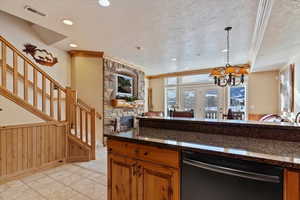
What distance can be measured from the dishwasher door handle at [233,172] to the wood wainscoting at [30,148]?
2.92 meters

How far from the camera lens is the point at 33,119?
296cm

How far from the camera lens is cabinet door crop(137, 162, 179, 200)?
1353 mm

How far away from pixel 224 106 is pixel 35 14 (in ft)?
21.3

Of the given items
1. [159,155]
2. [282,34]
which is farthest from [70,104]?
[282,34]

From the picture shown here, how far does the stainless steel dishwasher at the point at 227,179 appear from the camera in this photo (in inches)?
39.7

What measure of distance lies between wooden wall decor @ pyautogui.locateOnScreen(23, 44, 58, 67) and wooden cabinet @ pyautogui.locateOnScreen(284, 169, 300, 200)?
5.16 meters

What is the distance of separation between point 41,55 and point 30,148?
2580 mm

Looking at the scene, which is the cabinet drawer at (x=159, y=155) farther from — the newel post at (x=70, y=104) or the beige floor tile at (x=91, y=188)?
the newel post at (x=70, y=104)

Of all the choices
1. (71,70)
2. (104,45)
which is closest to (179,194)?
(104,45)

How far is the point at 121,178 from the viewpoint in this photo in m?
1.66

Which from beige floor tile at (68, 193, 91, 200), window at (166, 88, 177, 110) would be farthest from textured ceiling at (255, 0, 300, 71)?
window at (166, 88, 177, 110)

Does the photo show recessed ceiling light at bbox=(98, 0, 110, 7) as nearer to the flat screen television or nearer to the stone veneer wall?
the stone veneer wall

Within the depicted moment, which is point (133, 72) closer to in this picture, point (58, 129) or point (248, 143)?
point (58, 129)

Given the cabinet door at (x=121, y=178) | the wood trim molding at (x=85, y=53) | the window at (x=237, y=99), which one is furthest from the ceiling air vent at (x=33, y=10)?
the window at (x=237, y=99)
